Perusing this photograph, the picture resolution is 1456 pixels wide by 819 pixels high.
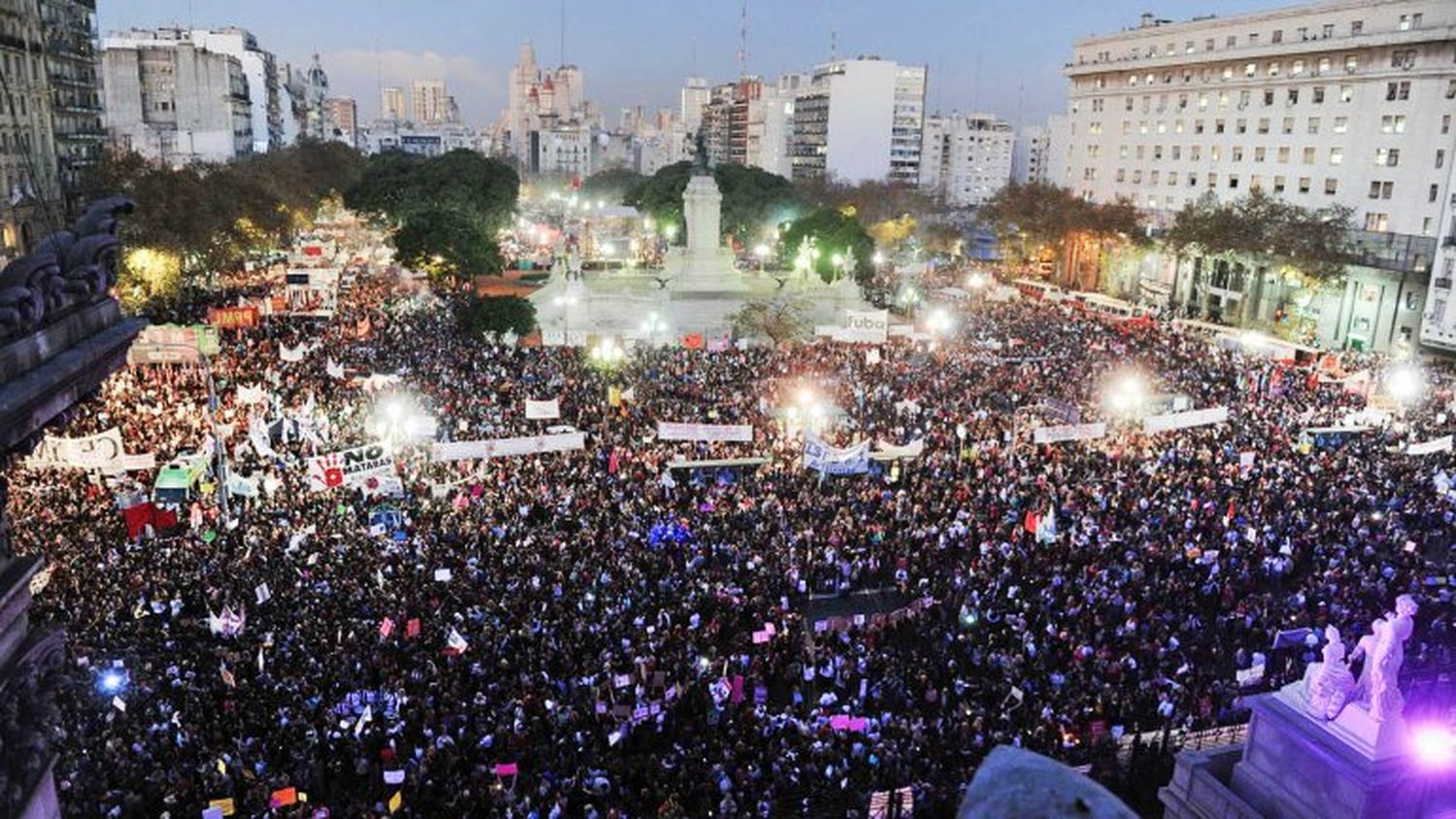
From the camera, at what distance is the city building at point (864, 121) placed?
487 ft

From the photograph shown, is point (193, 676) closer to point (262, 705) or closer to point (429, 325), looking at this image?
point (262, 705)

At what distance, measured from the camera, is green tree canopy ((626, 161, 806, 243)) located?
8525 cm

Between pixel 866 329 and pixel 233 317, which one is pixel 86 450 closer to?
pixel 233 317

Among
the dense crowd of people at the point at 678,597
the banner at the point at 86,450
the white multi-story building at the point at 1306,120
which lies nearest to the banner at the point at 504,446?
the dense crowd of people at the point at 678,597

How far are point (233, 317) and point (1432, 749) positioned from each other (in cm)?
4179

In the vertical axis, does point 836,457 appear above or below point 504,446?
below

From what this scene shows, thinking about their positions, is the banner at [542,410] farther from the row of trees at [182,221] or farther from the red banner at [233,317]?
the row of trees at [182,221]

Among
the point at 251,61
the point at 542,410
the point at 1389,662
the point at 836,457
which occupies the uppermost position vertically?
the point at 251,61

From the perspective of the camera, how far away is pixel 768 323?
47.6 m

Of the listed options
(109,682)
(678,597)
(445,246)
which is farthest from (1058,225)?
(109,682)

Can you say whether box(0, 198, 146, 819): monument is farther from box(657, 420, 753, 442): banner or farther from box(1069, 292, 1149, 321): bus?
box(1069, 292, 1149, 321): bus

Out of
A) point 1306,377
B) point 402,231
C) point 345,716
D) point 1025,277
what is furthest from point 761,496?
point 1025,277

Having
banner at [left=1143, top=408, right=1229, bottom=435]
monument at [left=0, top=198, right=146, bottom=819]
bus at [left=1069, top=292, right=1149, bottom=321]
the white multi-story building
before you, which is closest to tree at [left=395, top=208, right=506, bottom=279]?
bus at [left=1069, top=292, right=1149, bottom=321]

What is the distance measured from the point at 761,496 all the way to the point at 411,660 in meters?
10.1
